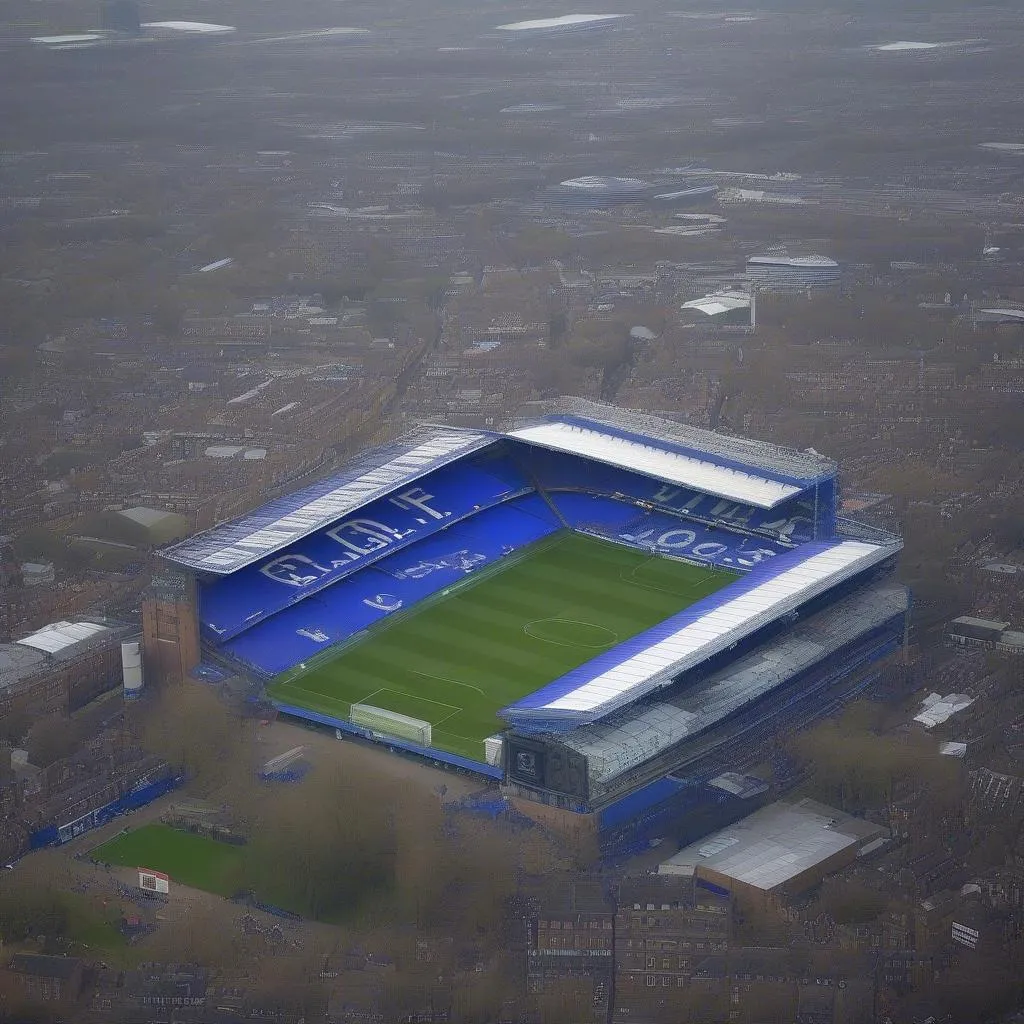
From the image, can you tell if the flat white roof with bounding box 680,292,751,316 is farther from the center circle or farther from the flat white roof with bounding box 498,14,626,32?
the flat white roof with bounding box 498,14,626,32

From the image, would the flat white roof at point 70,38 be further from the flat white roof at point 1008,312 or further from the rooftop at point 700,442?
the rooftop at point 700,442

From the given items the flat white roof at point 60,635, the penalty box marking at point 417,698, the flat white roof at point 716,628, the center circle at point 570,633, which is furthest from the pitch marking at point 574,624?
the flat white roof at point 60,635

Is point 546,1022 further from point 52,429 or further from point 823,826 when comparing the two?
point 52,429

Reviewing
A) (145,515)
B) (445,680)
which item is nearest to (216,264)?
→ (145,515)

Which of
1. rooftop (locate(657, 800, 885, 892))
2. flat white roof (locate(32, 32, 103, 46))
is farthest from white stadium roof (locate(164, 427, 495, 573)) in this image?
flat white roof (locate(32, 32, 103, 46))

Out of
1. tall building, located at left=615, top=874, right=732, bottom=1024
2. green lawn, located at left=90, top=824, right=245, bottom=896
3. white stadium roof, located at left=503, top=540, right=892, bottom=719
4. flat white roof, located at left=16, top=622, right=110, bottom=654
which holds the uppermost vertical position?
white stadium roof, located at left=503, top=540, right=892, bottom=719
